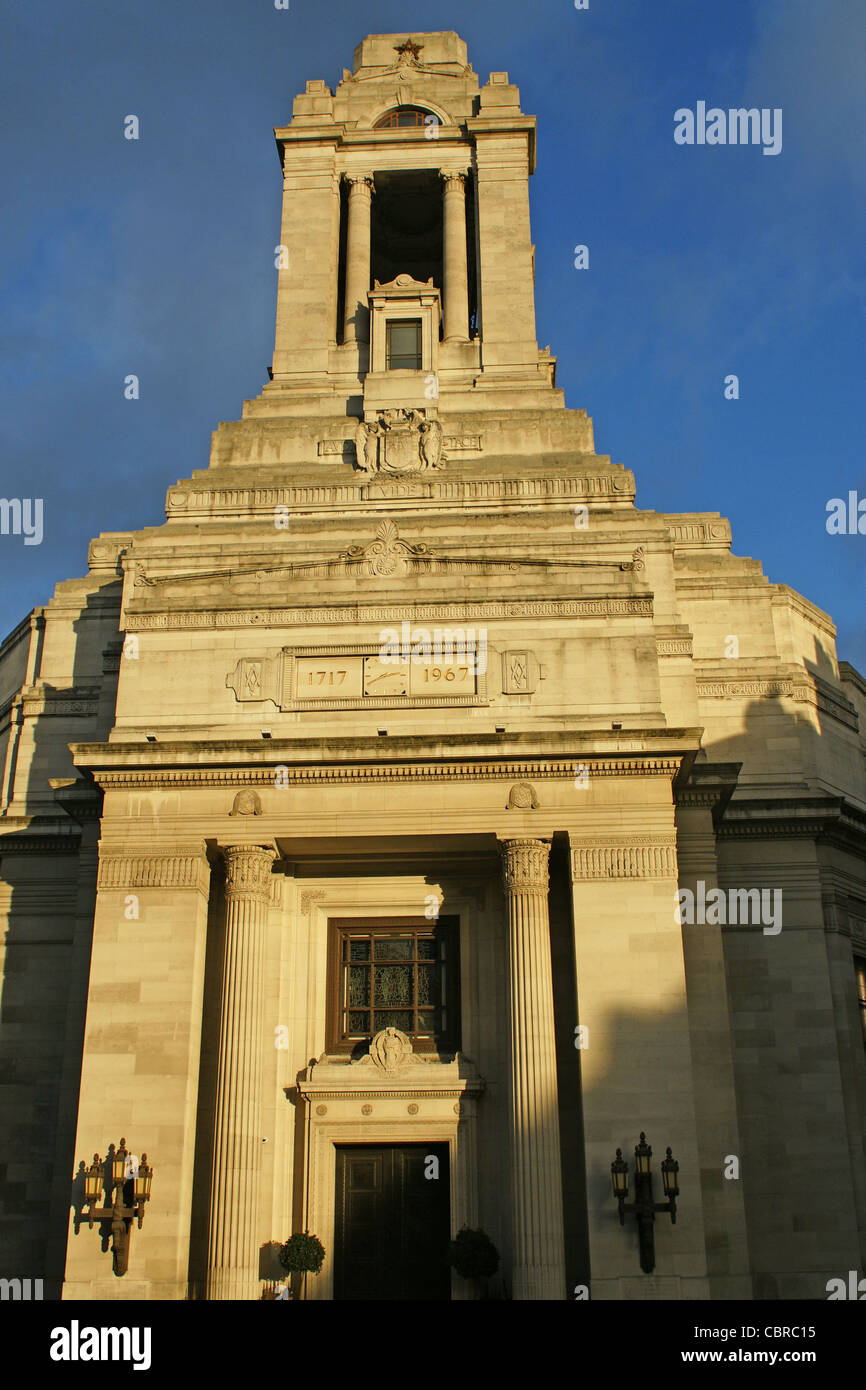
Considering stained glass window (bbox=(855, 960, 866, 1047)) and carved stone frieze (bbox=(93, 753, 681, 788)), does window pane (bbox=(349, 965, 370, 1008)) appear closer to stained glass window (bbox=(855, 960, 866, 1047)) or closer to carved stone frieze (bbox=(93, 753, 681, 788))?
carved stone frieze (bbox=(93, 753, 681, 788))

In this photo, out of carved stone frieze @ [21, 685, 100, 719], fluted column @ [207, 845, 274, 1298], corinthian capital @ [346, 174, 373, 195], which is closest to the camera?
fluted column @ [207, 845, 274, 1298]

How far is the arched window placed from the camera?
4972cm

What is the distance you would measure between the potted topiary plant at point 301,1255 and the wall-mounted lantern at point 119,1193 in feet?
9.88

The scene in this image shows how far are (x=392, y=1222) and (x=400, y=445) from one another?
71.8 feet

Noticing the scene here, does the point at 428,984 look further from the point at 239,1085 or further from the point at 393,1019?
the point at 239,1085

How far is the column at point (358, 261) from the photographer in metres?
45.9

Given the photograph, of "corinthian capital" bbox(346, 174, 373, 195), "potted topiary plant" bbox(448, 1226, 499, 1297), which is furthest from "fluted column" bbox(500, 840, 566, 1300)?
"corinthian capital" bbox(346, 174, 373, 195)

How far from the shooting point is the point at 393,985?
31.9 metres

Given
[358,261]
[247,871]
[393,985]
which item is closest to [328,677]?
[247,871]

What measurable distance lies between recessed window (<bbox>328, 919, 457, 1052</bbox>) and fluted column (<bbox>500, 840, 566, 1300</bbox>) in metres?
2.84

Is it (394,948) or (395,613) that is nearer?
(394,948)

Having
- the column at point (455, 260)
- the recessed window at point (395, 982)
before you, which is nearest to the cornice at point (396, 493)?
the column at point (455, 260)
